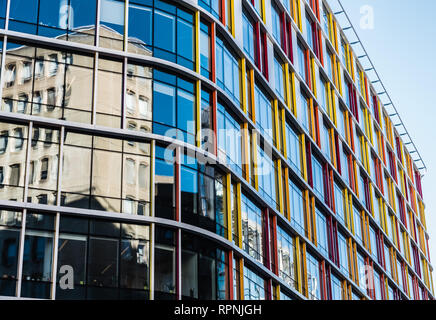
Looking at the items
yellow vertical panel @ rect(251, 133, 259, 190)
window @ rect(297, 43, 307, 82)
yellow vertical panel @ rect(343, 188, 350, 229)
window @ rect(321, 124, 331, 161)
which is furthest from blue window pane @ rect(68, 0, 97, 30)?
yellow vertical panel @ rect(343, 188, 350, 229)

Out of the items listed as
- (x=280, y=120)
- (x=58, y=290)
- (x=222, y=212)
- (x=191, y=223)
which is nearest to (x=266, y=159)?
(x=280, y=120)

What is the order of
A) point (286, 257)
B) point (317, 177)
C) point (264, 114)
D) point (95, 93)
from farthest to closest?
point (317, 177), point (264, 114), point (286, 257), point (95, 93)

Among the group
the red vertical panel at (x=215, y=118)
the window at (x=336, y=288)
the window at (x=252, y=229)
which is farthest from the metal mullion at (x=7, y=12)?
the window at (x=336, y=288)

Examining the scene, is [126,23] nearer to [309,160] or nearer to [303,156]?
[303,156]

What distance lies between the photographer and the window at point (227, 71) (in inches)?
1646

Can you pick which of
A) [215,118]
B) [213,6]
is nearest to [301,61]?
[213,6]

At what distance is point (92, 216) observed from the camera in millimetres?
34250

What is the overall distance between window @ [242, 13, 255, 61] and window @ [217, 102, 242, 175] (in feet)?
17.3

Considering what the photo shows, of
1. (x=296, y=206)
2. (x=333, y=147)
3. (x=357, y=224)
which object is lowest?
(x=296, y=206)

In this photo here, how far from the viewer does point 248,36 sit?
153 feet

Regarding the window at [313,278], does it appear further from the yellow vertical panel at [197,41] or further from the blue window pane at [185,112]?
the yellow vertical panel at [197,41]

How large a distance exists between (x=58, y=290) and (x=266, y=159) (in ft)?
55.8

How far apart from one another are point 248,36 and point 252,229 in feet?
37.6

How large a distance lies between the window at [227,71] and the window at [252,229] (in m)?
5.54
